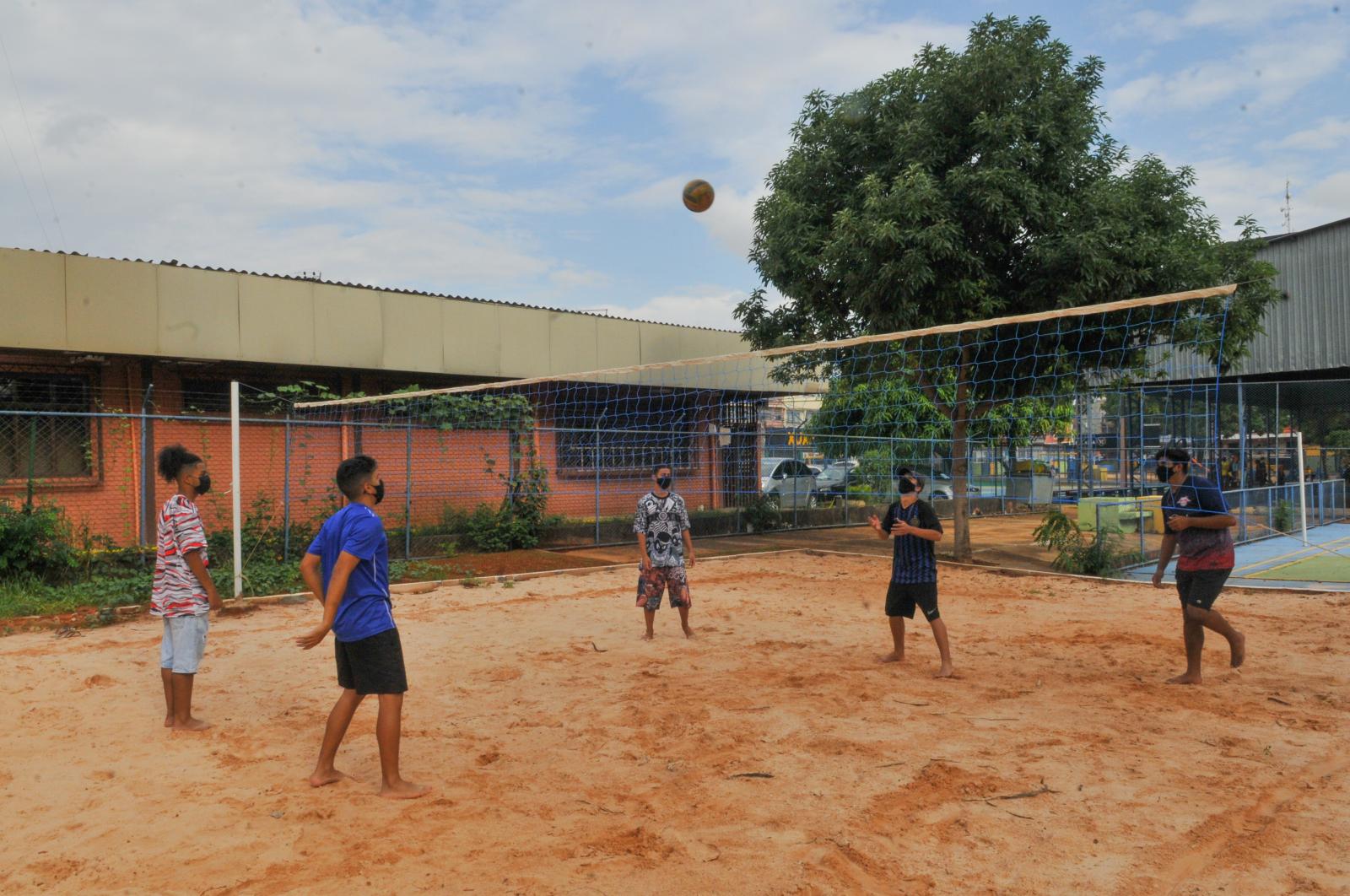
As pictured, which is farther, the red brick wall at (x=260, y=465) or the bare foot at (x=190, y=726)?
the red brick wall at (x=260, y=465)

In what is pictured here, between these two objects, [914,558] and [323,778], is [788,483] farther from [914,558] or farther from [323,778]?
[323,778]

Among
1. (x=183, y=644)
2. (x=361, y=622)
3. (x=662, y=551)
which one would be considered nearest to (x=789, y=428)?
(x=662, y=551)

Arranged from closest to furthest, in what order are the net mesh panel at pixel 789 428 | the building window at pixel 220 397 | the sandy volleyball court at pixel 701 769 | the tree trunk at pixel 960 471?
the sandy volleyball court at pixel 701 769 → the net mesh panel at pixel 789 428 → the tree trunk at pixel 960 471 → the building window at pixel 220 397

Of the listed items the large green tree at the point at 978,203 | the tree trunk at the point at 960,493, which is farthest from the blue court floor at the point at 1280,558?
the large green tree at the point at 978,203

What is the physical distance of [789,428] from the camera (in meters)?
17.4

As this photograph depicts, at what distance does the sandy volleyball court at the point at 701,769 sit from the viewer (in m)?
3.27

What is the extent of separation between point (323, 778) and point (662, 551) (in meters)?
3.69

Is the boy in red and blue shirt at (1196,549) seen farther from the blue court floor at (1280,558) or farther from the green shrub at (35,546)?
the green shrub at (35,546)

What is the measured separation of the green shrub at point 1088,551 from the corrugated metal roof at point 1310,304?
30.1 ft

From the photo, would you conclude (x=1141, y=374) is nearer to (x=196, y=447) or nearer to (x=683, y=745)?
(x=683, y=745)

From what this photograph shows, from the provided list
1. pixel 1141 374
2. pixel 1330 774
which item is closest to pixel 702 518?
pixel 1141 374

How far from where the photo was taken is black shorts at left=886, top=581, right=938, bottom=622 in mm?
6191

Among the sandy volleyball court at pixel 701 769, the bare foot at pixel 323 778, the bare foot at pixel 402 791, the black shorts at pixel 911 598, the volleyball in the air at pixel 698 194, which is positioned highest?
the volleyball in the air at pixel 698 194

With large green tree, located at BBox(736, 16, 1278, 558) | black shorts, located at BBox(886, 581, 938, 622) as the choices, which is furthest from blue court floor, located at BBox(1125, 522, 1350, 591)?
black shorts, located at BBox(886, 581, 938, 622)
